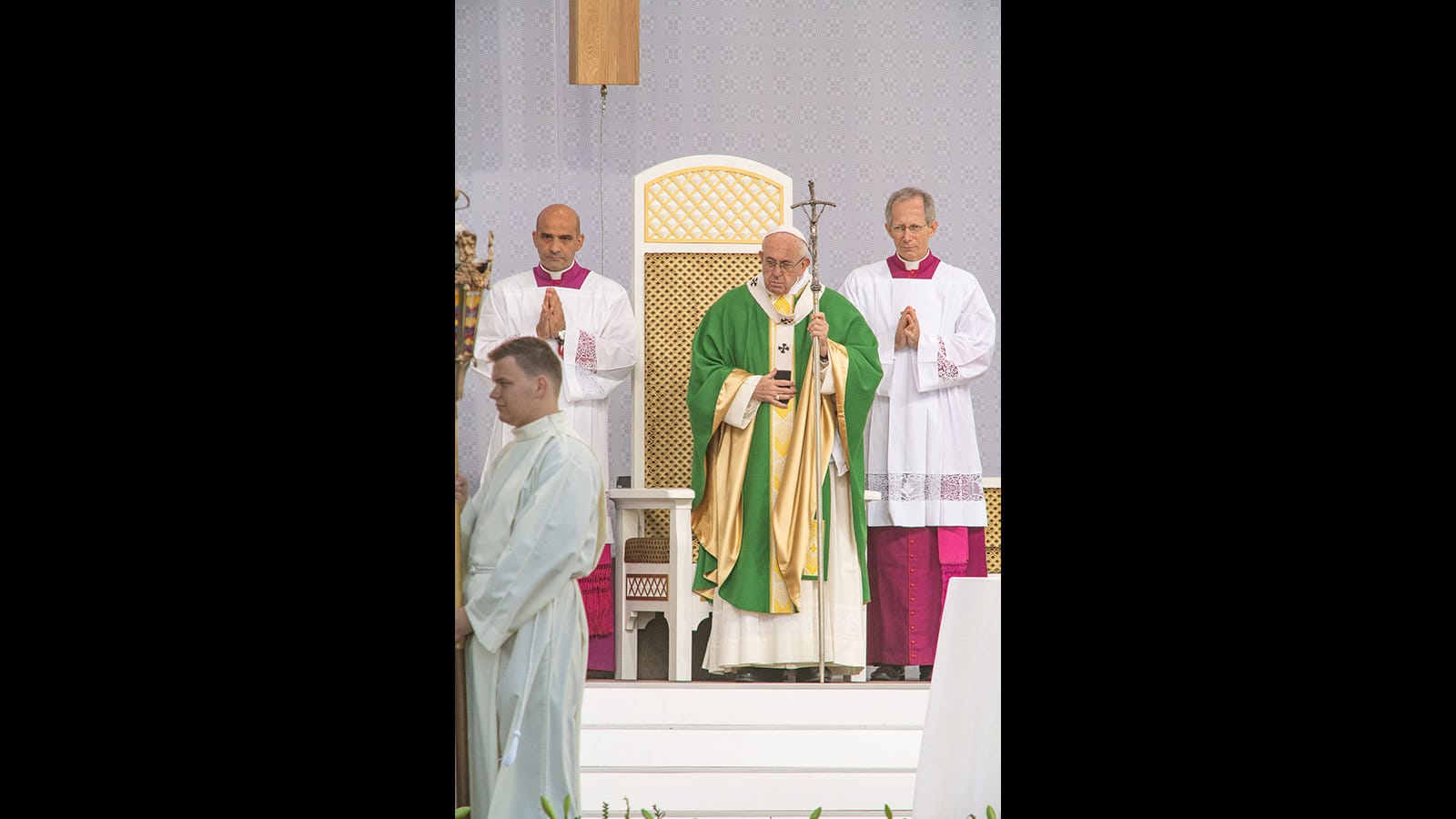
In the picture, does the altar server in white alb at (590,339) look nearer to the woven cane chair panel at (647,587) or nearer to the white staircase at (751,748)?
the woven cane chair panel at (647,587)

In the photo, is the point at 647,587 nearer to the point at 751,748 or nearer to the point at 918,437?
the point at 751,748

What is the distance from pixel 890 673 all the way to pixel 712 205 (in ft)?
6.67

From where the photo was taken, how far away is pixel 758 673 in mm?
5832

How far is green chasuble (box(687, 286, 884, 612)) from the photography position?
5.76 m

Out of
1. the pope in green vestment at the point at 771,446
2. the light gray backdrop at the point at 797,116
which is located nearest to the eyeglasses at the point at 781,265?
the pope in green vestment at the point at 771,446

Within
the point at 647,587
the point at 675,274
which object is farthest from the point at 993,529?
the point at 647,587

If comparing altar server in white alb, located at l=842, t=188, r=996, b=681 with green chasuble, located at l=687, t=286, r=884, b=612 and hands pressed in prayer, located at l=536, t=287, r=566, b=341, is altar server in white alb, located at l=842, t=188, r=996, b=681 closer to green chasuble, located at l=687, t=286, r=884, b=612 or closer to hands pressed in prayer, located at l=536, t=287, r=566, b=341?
green chasuble, located at l=687, t=286, r=884, b=612

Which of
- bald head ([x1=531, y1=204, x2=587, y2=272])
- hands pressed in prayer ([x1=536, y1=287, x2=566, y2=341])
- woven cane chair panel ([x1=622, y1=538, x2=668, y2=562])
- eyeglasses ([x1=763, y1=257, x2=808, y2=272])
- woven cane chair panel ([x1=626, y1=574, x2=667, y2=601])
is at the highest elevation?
bald head ([x1=531, y1=204, x2=587, y2=272])

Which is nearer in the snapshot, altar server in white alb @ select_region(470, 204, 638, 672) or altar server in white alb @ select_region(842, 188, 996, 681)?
altar server in white alb @ select_region(470, 204, 638, 672)

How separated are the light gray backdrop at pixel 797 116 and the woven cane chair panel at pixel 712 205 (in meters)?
0.44

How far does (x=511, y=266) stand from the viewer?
14.8ft

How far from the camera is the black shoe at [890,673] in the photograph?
6.04 m

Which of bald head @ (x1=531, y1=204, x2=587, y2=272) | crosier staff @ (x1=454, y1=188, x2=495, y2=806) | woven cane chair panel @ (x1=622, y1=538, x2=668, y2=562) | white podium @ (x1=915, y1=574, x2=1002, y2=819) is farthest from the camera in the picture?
woven cane chair panel @ (x1=622, y1=538, x2=668, y2=562)

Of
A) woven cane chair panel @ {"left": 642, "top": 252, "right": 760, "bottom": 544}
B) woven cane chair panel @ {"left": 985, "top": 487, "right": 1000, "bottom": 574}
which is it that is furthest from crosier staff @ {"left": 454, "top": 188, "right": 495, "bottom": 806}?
woven cane chair panel @ {"left": 985, "top": 487, "right": 1000, "bottom": 574}
